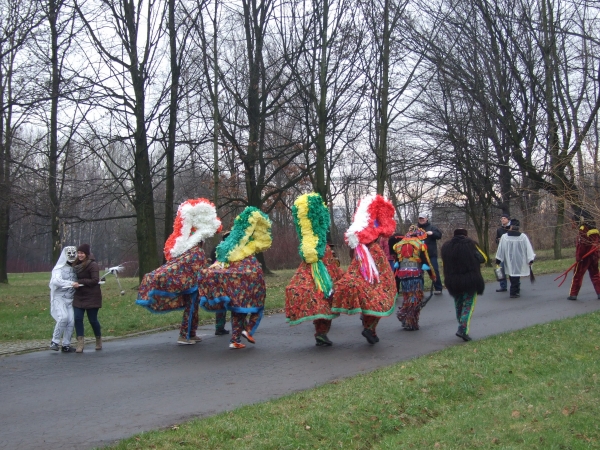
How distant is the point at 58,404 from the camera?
7.18 meters

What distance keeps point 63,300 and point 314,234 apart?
4205 mm

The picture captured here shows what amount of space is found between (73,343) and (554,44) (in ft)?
57.0

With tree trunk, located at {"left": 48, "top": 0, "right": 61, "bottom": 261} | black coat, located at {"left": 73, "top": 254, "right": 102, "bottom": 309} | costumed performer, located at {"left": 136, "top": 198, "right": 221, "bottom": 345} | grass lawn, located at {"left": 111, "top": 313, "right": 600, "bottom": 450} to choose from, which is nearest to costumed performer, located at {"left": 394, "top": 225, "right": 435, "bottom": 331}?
grass lawn, located at {"left": 111, "top": 313, "right": 600, "bottom": 450}

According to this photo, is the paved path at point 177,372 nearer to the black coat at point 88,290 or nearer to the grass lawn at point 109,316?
the black coat at point 88,290

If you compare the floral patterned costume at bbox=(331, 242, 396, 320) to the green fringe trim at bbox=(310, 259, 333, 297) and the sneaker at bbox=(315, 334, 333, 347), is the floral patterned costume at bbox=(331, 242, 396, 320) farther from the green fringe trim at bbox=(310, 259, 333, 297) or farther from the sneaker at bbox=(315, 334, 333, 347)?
the sneaker at bbox=(315, 334, 333, 347)

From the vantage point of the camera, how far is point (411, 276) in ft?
36.5

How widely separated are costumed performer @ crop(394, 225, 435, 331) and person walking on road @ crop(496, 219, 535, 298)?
4553 mm

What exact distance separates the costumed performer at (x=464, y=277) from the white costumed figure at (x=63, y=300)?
599 cm

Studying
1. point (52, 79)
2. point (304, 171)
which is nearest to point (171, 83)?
point (52, 79)

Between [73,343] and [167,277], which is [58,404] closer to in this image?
[167,277]

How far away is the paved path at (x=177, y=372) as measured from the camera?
6.42m

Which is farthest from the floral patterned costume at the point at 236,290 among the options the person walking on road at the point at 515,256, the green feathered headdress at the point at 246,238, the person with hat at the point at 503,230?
the person with hat at the point at 503,230

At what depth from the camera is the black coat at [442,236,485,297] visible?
32.8 ft

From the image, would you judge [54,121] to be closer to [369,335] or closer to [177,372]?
[177,372]
